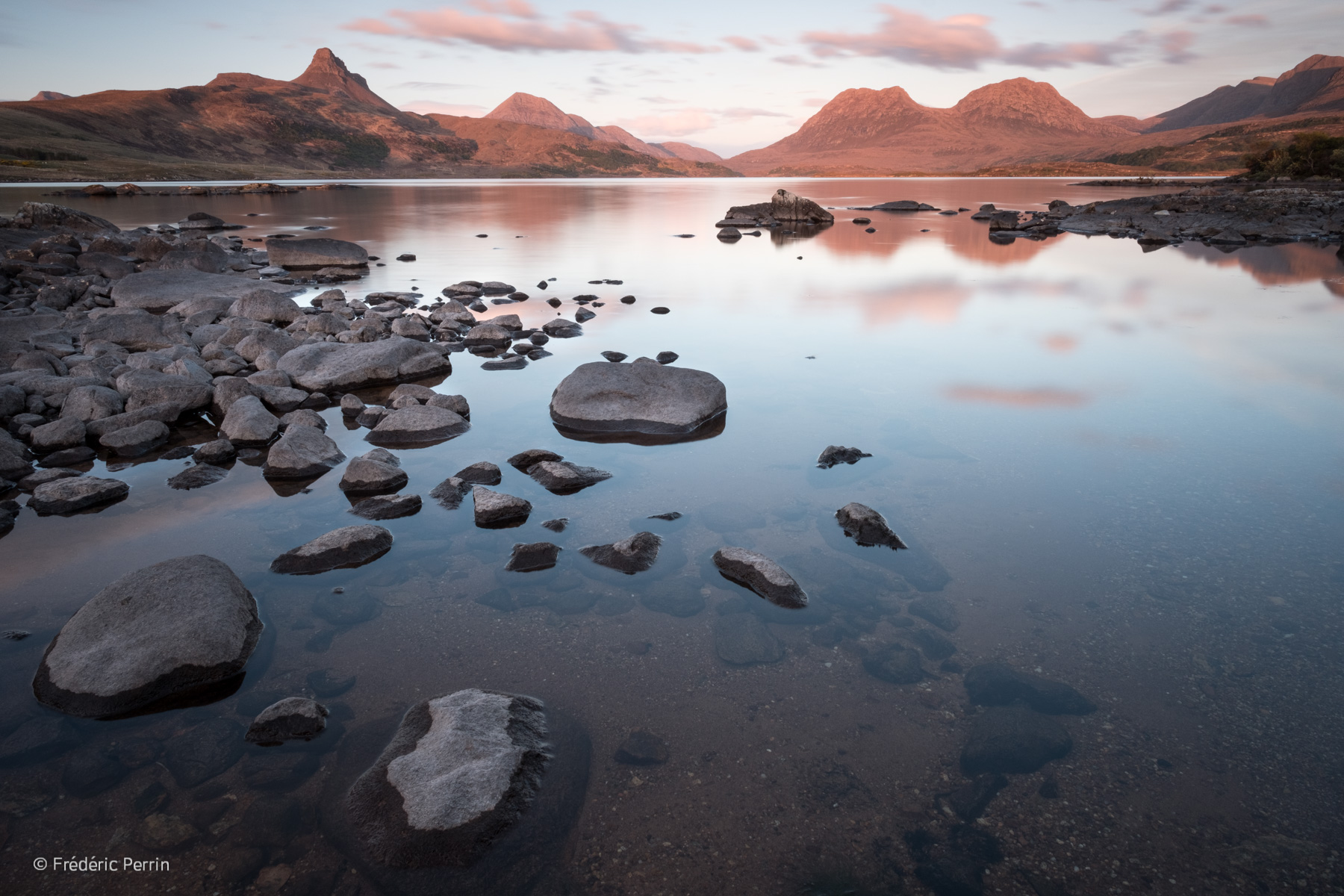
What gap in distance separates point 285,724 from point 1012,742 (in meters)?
4.49

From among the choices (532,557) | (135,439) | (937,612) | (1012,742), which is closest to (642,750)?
(1012,742)

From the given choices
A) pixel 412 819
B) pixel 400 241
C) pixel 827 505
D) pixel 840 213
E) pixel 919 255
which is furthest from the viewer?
pixel 840 213

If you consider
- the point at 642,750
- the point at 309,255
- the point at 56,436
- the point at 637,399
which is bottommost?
the point at 642,750

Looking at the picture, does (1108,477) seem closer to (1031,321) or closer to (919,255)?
(1031,321)

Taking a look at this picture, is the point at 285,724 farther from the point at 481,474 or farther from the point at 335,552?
the point at 481,474

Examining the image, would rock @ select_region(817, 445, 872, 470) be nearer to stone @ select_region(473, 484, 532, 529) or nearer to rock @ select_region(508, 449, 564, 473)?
rock @ select_region(508, 449, 564, 473)

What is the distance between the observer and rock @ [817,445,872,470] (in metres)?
8.33

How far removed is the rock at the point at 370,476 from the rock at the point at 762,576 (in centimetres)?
384

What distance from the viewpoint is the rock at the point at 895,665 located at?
4.79 meters

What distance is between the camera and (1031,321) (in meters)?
17.0

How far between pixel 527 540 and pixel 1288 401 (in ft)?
39.4

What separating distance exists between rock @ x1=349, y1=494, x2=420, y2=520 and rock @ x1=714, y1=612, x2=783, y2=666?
11.6 feet

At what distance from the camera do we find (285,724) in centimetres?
430

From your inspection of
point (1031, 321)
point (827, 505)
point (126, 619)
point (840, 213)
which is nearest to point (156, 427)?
point (126, 619)
